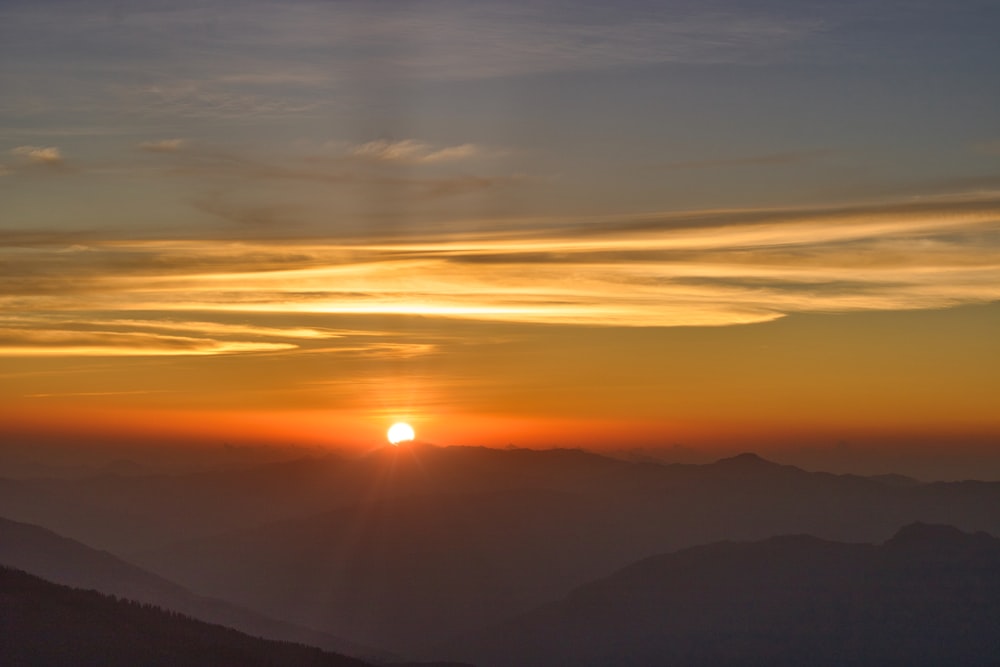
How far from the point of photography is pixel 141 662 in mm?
108500

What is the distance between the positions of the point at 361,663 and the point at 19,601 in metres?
48.1

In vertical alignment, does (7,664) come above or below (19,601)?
below

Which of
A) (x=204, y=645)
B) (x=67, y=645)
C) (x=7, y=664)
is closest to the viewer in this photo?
(x=7, y=664)

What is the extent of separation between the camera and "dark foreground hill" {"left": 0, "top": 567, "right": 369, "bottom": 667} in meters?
105

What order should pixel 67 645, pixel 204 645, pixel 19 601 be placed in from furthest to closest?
pixel 204 645, pixel 19 601, pixel 67 645

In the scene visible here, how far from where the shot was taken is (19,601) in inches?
4555

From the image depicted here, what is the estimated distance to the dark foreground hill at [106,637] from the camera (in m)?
105

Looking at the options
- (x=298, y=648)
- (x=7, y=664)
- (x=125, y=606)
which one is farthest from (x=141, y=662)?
(x=298, y=648)

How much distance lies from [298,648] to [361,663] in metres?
9.06

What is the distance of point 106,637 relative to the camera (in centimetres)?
11262

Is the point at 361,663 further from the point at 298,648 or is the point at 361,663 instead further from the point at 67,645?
the point at 67,645

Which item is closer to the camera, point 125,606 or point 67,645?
point 67,645

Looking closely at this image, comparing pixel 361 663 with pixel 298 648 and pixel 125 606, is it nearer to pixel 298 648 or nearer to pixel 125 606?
pixel 298 648

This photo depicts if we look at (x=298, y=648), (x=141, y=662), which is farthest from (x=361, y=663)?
(x=141, y=662)
